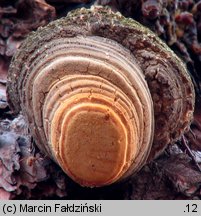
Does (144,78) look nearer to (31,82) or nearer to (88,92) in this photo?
(88,92)

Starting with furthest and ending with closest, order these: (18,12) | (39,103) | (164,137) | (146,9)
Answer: (18,12) → (146,9) → (164,137) → (39,103)

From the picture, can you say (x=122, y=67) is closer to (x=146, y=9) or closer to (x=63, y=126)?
(x=63, y=126)

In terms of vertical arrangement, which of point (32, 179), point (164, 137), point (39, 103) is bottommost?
point (32, 179)

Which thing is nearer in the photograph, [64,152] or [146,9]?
[64,152]

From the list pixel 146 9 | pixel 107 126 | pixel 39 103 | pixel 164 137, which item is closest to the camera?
pixel 107 126

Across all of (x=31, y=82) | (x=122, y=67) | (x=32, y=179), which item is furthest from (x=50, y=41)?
(x=32, y=179)

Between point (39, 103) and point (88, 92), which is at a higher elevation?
point (88, 92)
